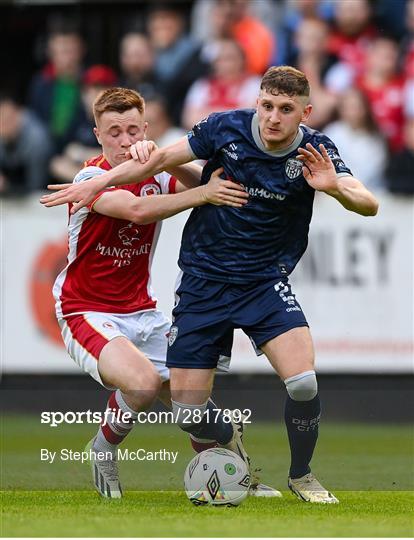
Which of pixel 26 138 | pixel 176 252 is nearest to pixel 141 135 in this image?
pixel 176 252

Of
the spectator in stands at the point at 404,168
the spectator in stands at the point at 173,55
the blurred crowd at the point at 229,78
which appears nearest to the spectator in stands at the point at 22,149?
the blurred crowd at the point at 229,78

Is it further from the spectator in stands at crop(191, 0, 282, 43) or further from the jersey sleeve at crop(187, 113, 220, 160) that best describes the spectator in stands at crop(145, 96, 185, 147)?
the jersey sleeve at crop(187, 113, 220, 160)

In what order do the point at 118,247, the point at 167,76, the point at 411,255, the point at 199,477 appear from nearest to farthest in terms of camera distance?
the point at 199,477 → the point at 118,247 → the point at 411,255 → the point at 167,76

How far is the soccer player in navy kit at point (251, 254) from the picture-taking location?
7.27 metres

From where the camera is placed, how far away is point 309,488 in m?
7.45

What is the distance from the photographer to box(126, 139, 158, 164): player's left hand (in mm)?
7371

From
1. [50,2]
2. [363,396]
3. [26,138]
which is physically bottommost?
[363,396]

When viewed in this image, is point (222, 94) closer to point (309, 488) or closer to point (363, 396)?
point (363, 396)

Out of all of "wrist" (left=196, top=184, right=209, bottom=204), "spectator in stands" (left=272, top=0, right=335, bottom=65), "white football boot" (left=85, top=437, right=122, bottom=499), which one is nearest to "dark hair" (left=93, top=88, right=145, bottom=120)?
"wrist" (left=196, top=184, right=209, bottom=204)

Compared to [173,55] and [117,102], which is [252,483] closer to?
[117,102]

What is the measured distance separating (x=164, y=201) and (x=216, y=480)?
167 cm

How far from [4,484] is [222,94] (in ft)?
24.9

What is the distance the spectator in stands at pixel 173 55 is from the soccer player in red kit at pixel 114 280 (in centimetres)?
732

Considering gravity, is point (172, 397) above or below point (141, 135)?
below
